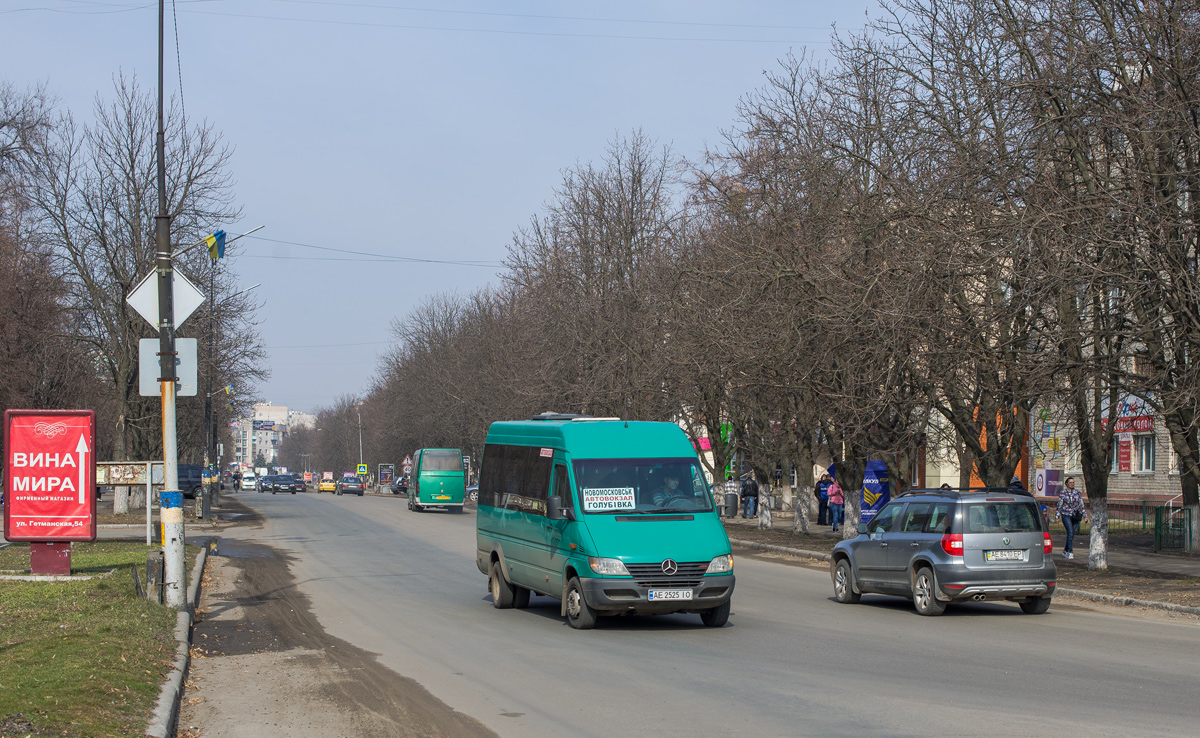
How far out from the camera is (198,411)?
5225 cm

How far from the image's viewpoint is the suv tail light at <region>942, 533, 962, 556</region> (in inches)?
581

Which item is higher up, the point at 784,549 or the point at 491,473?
the point at 491,473

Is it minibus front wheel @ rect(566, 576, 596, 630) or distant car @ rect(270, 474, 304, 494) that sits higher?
minibus front wheel @ rect(566, 576, 596, 630)

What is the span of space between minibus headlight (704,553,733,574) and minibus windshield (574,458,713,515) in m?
0.87

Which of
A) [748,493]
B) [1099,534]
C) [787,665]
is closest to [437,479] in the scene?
[748,493]

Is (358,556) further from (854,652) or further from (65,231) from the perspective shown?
(65,231)

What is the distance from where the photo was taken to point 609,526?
524 inches

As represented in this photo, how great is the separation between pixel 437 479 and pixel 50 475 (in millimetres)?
33705

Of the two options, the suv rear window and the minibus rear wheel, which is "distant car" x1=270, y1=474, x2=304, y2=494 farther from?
the suv rear window

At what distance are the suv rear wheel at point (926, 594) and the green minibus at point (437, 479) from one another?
37468 millimetres

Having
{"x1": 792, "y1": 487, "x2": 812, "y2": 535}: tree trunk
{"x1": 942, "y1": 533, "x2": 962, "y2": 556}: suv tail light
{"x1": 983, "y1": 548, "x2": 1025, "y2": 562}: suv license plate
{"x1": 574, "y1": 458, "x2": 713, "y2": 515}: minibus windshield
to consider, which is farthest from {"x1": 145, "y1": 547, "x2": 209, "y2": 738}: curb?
{"x1": 792, "y1": 487, "x2": 812, "y2": 535}: tree trunk

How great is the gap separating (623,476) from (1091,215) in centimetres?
861

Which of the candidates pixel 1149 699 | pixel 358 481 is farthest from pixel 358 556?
pixel 358 481

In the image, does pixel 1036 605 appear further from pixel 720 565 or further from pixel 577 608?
pixel 577 608
